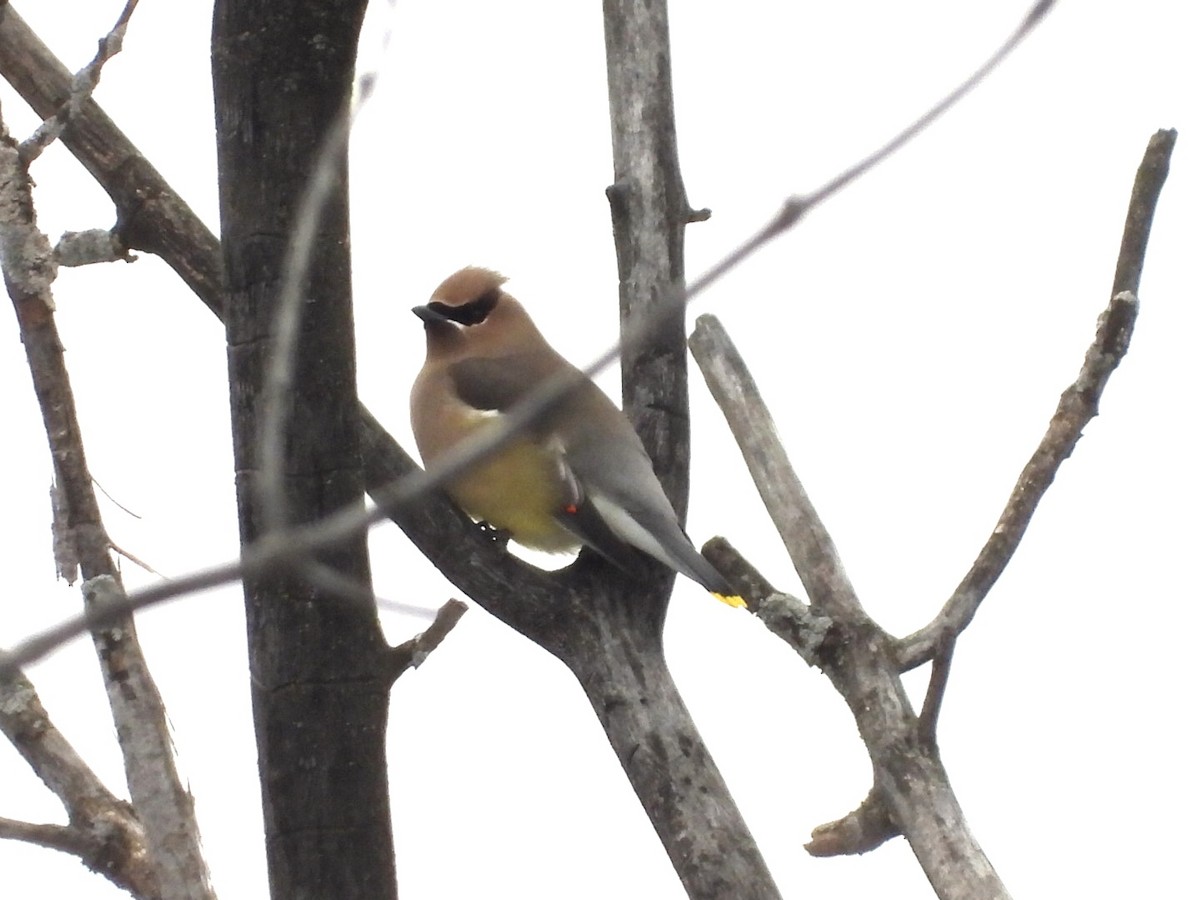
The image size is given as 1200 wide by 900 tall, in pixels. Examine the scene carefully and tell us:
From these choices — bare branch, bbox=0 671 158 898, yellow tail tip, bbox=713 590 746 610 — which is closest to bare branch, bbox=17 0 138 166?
bare branch, bbox=0 671 158 898

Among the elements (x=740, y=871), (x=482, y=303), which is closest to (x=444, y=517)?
(x=740, y=871)

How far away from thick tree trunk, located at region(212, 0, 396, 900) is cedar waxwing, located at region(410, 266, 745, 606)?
89 cm

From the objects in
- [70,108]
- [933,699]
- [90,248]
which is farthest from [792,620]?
[70,108]

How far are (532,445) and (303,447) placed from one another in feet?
6.01

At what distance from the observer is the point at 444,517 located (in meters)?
2.48

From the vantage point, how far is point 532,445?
139 inches

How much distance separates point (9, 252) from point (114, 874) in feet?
3.14

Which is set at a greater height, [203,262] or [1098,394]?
[203,262]

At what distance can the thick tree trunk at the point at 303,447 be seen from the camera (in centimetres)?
166

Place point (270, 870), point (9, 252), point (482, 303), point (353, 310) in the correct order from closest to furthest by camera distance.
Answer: point (353, 310), point (270, 870), point (9, 252), point (482, 303)

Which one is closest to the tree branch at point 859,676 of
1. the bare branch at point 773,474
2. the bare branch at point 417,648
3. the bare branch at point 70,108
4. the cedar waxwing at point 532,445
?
the bare branch at point 773,474

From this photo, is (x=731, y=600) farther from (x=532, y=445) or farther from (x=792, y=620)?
(x=532, y=445)

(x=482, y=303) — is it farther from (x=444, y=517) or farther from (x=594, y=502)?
(x=444, y=517)

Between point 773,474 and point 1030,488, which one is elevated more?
point 773,474
